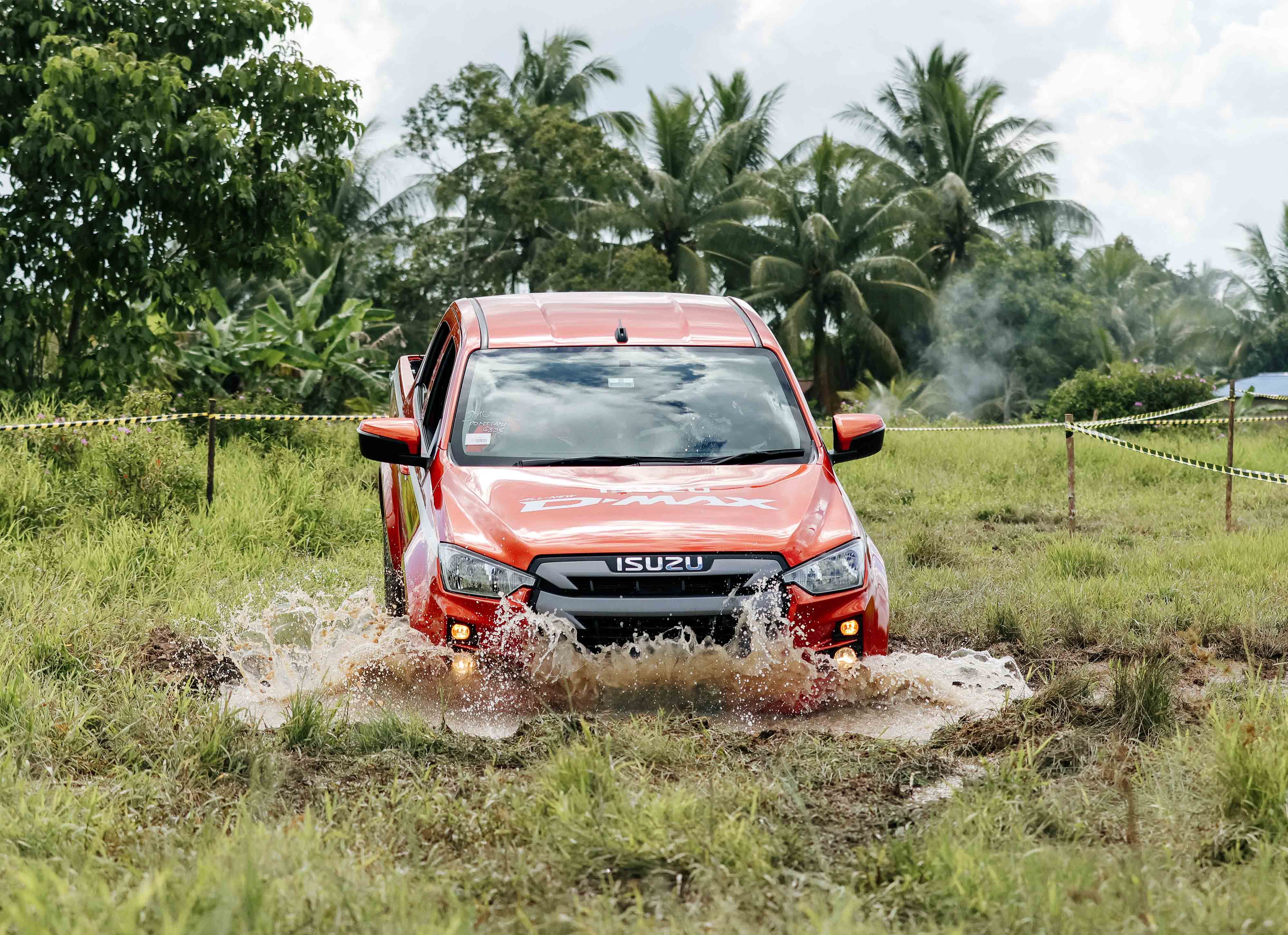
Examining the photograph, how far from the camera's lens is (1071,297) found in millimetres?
39812

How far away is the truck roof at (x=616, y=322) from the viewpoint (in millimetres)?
6617

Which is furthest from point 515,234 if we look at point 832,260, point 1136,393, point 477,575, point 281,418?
point 477,575

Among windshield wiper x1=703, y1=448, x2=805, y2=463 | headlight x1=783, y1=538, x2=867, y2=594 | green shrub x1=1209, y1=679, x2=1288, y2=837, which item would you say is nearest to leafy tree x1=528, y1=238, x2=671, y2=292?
windshield wiper x1=703, y1=448, x2=805, y2=463

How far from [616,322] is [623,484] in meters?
1.41

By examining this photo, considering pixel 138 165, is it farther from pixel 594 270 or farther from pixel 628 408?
pixel 594 270

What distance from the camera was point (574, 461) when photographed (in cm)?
587

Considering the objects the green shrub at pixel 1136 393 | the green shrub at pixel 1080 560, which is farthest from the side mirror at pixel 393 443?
the green shrub at pixel 1136 393

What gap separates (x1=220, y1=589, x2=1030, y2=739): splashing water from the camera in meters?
5.05

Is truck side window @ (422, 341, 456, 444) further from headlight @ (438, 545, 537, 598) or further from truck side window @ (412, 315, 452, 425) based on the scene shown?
headlight @ (438, 545, 537, 598)

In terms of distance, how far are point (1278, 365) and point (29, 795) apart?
5125cm

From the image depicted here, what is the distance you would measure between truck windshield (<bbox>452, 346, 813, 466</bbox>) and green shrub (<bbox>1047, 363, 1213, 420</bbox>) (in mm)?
18644

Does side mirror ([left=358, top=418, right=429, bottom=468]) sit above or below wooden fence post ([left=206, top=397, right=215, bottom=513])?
above

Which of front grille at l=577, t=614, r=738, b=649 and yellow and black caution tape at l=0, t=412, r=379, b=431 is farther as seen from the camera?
yellow and black caution tape at l=0, t=412, r=379, b=431

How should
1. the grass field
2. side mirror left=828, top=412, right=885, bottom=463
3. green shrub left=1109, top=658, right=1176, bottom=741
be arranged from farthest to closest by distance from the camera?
side mirror left=828, top=412, right=885, bottom=463, green shrub left=1109, top=658, right=1176, bottom=741, the grass field
